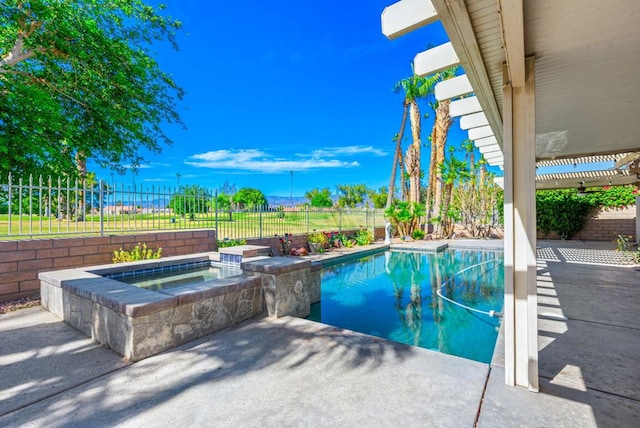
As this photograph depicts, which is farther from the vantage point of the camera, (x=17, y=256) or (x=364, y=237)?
(x=364, y=237)

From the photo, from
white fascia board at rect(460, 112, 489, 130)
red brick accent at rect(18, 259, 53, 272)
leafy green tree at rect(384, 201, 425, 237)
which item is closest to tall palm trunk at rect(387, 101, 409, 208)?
leafy green tree at rect(384, 201, 425, 237)

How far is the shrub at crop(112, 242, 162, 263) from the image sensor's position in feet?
20.1

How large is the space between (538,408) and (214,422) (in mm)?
2301

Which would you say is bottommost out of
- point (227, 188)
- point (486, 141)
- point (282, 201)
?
point (227, 188)

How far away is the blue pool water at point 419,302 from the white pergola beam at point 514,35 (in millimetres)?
3120

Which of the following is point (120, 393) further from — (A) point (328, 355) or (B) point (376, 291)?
(B) point (376, 291)

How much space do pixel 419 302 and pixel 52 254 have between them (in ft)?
22.7

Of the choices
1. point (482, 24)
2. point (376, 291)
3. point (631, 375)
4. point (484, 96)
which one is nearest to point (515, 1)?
point (482, 24)

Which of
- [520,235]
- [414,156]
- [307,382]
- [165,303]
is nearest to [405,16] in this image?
[520,235]

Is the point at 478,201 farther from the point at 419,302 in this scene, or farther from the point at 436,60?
the point at 436,60

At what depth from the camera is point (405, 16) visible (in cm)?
198

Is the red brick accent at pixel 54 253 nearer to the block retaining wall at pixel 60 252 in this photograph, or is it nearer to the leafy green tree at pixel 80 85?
the block retaining wall at pixel 60 252

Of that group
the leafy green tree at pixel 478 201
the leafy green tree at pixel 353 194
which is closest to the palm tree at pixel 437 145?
the leafy green tree at pixel 478 201

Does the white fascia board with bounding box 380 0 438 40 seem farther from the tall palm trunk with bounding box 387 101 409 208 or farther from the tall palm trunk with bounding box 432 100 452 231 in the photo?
the tall palm trunk with bounding box 387 101 409 208
